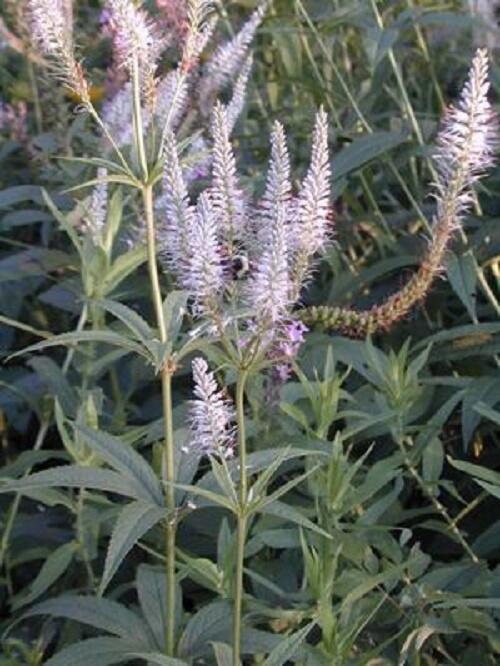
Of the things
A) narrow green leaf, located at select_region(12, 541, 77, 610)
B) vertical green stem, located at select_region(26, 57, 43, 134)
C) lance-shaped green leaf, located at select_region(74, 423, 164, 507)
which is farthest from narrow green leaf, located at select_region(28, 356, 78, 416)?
vertical green stem, located at select_region(26, 57, 43, 134)

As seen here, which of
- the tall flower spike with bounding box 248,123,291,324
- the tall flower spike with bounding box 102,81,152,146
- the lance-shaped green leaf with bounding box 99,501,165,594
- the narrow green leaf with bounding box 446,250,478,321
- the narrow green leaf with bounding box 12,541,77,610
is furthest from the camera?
the tall flower spike with bounding box 102,81,152,146

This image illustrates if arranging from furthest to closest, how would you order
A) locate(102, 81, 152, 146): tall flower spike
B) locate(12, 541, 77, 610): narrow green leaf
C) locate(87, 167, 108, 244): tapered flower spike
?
locate(102, 81, 152, 146): tall flower spike
locate(87, 167, 108, 244): tapered flower spike
locate(12, 541, 77, 610): narrow green leaf

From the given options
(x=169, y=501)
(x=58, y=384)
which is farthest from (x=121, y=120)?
(x=169, y=501)

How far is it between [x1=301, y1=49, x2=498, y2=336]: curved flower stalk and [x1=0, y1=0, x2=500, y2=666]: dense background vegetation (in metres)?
0.15

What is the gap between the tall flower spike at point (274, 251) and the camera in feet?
6.32

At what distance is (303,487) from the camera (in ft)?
9.49

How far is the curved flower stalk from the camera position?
7.07 ft

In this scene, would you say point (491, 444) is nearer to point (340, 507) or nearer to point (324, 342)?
point (324, 342)

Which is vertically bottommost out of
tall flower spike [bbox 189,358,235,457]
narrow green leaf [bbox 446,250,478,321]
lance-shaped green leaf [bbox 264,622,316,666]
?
lance-shaped green leaf [bbox 264,622,316,666]

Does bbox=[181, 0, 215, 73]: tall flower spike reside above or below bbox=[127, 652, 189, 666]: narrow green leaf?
above

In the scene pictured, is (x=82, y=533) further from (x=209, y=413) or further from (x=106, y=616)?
(x=209, y=413)

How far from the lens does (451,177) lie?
7.43ft

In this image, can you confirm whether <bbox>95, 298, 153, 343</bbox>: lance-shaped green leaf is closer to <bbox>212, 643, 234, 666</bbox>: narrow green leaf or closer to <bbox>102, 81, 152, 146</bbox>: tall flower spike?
<bbox>212, 643, 234, 666</bbox>: narrow green leaf

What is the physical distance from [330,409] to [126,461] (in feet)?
1.55
